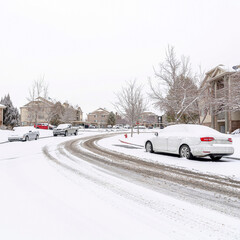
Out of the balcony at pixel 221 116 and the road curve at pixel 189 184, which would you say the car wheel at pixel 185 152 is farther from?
the balcony at pixel 221 116

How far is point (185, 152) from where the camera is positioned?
386 inches

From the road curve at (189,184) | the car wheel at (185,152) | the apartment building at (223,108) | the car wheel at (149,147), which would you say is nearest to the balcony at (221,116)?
the apartment building at (223,108)

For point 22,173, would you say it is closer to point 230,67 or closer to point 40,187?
point 40,187

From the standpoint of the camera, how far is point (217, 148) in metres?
8.91

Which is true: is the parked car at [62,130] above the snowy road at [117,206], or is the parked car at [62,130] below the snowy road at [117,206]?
above

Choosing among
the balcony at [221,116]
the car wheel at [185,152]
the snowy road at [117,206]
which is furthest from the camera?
the balcony at [221,116]

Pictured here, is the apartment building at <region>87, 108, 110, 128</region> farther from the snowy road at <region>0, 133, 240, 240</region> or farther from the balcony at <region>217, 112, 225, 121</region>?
the snowy road at <region>0, 133, 240, 240</region>

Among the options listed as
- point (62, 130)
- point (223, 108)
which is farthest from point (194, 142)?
point (62, 130)

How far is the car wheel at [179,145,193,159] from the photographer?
9502mm

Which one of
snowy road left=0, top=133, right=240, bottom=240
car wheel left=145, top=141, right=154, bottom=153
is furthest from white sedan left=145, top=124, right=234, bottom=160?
snowy road left=0, top=133, right=240, bottom=240

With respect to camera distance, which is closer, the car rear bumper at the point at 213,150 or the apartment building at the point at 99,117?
the car rear bumper at the point at 213,150

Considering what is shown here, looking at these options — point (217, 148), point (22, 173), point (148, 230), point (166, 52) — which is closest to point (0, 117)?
point (166, 52)

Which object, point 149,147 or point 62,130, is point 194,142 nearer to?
point 149,147

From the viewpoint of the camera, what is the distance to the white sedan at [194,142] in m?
8.94
